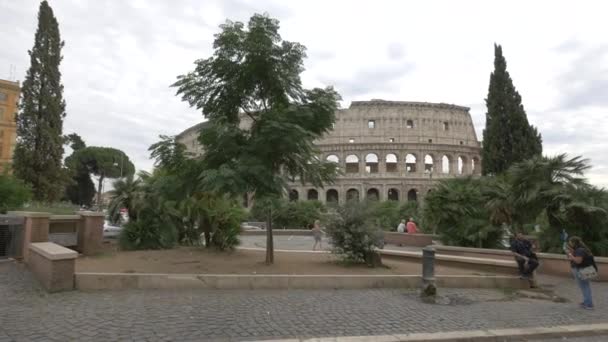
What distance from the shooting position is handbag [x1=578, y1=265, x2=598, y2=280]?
23.1 feet

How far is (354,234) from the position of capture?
9.88 m

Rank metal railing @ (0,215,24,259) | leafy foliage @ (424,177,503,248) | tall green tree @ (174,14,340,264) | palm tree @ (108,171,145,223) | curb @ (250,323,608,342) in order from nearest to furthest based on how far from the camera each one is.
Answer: curb @ (250,323,608,342), tall green tree @ (174,14,340,264), metal railing @ (0,215,24,259), palm tree @ (108,171,145,223), leafy foliage @ (424,177,503,248)

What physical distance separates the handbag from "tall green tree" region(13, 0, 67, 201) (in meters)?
30.7

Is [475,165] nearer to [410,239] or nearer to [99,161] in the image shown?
[410,239]

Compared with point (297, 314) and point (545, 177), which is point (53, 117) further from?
point (545, 177)

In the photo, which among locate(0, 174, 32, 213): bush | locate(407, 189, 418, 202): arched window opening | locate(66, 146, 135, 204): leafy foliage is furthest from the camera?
locate(66, 146, 135, 204): leafy foliage

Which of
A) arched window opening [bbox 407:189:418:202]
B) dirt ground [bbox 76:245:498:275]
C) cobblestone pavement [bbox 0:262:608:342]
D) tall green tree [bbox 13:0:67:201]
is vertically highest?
tall green tree [bbox 13:0:67:201]

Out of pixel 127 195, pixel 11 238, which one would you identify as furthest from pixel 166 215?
pixel 11 238

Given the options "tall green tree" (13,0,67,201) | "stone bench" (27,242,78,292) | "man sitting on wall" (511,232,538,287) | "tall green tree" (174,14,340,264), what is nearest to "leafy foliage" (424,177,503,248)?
"man sitting on wall" (511,232,538,287)

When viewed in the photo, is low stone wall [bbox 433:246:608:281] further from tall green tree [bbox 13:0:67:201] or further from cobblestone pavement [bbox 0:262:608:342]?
tall green tree [bbox 13:0:67:201]

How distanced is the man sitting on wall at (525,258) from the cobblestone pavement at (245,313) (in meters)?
1.06

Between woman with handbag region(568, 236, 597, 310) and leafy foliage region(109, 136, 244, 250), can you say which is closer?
woman with handbag region(568, 236, 597, 310)

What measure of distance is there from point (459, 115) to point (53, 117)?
190 feet

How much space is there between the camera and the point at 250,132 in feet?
31.3
